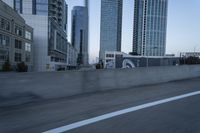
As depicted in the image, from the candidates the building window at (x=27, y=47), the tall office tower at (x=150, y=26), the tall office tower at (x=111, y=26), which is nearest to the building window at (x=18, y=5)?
the building window at (x=27, y=47)

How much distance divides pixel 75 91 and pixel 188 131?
5.02 metres

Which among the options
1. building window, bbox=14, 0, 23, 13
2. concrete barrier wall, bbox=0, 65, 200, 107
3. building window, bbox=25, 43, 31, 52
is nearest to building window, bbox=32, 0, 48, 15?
building window, bbox=14, 0, 23, 13

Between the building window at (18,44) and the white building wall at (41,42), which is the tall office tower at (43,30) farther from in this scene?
the building window at (18,44)

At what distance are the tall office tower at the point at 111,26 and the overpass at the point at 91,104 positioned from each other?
15405 centimetres

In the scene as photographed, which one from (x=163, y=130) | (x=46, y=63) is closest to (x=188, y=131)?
(x=163, y=130)

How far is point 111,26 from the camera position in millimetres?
168750

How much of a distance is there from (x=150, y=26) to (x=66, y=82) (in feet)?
393

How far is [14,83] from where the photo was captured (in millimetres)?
7883

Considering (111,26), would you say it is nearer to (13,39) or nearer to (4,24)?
(13,39)

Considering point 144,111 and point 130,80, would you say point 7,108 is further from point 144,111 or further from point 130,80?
point 130,80

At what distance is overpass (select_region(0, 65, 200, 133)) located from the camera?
5.57 metres

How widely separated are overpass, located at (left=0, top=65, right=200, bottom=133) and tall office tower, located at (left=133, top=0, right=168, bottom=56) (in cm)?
11429

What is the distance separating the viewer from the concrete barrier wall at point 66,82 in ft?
25.6

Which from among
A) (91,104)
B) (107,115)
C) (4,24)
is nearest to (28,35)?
(4,24)
